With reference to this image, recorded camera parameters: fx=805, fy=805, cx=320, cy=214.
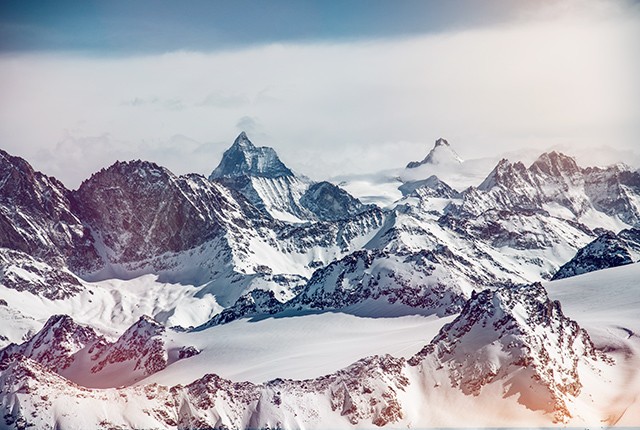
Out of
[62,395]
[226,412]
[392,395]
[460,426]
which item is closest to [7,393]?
[62,395]

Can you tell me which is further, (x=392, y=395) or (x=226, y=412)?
(x=392, y=395)

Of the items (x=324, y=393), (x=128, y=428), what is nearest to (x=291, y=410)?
(x=324, y=393)

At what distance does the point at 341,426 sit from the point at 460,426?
Result: 2754cm

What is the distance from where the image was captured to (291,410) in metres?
185

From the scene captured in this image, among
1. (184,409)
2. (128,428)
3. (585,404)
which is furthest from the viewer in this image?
(585,404)

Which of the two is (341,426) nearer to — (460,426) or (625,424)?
(460,426)

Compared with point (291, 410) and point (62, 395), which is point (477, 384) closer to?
point (291, 410)

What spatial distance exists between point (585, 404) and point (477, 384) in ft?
84.1

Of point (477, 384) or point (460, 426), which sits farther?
point (477, 384)

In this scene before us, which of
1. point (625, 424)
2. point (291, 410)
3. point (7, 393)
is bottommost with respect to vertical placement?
point (625, 424)

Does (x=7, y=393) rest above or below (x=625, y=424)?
above

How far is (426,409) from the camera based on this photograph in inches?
7682

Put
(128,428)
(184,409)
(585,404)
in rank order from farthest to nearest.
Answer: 1. (585,404)
2. (184,409)
3. (128,428)

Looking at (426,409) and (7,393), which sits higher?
(7,393)
